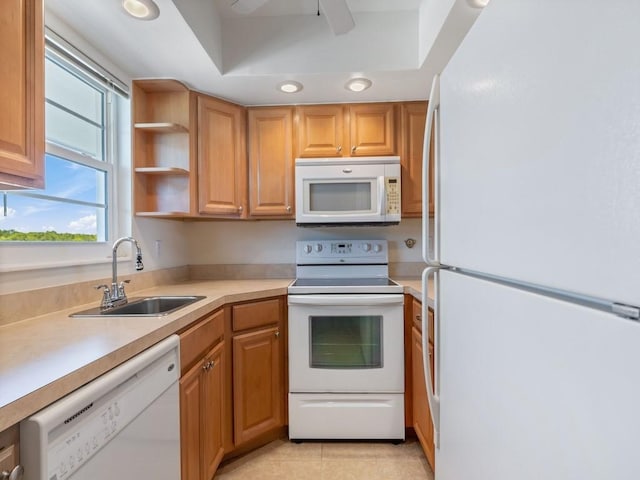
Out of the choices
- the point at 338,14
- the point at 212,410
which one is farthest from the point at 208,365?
the point at 338,14

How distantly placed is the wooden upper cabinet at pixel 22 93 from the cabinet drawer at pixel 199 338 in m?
0.70

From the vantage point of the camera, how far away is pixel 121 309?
150cm

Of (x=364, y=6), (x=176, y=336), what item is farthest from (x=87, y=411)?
(x=364, y=6)

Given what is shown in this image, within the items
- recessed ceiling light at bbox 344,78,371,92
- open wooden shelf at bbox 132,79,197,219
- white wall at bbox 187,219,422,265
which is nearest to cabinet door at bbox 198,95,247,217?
open wooden shelf at bbox 132,79,197,219

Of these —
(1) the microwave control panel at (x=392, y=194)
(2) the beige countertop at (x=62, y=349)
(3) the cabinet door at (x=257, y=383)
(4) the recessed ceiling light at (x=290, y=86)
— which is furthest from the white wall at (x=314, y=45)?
(3) the cabinet door at (x=257, y=383)

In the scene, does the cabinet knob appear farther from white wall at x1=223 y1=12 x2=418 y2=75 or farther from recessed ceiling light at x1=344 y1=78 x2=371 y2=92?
recessed ceiling light at x1=344 y1=78 x2=371 y2=92

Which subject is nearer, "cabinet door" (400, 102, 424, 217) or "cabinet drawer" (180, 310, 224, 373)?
"cabinet drawer" (180, 310, 224, 373)

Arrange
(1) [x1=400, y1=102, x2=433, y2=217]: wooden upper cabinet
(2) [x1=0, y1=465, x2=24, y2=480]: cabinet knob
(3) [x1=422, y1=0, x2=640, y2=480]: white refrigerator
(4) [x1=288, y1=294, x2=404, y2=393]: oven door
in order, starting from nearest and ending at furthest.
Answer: (3) [x1=422, y1=0, x2=640, y2=480]: white refrigerator → (2) [x1=0, y1=465, x2=24, y2=480]: cabinet knob → (4) [x1=288, y1=294, x2=404, y2=393]: oven door → (1) [x1=400, y1=102, x2=433, y2=217]: wooden upper cabinet

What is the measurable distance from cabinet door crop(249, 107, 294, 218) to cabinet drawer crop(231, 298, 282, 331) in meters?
0.67

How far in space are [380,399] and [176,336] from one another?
1265mm

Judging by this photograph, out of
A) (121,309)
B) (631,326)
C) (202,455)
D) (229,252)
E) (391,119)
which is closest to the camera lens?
(631,326)

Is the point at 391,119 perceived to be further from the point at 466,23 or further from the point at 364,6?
the point at 466,23

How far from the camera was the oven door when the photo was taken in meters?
1.90

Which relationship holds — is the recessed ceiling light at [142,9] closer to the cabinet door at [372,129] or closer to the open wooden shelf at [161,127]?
the open wooden shelf at [161,127]
